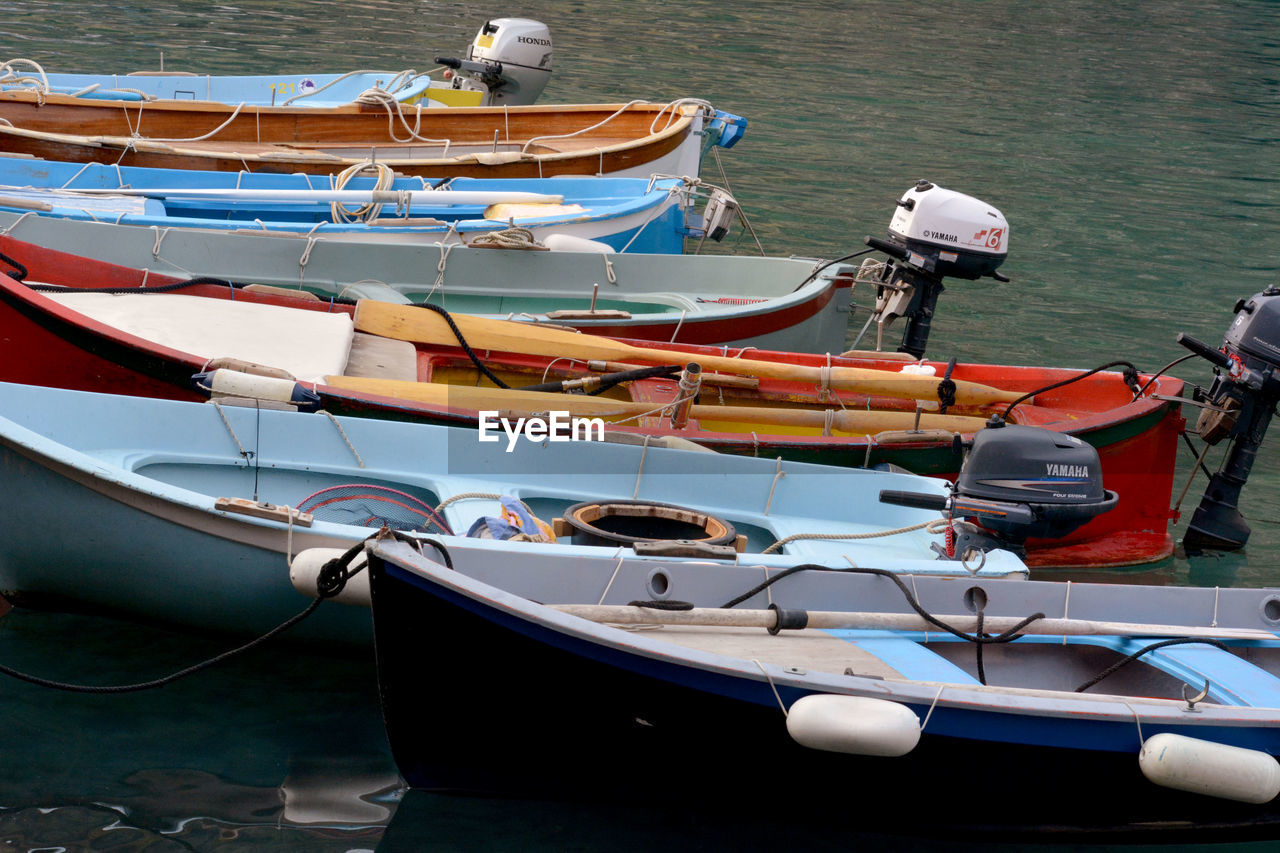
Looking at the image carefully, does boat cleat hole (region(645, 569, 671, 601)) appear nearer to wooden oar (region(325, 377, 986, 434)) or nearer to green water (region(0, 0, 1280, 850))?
green water (region(0, 0, 1280, 850))

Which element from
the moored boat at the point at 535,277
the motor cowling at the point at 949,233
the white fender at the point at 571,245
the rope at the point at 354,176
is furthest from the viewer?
the rope at the point at 354,176

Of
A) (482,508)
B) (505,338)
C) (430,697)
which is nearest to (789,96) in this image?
(505,338)

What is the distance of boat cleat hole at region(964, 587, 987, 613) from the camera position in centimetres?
416

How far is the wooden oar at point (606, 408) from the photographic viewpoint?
515 cm

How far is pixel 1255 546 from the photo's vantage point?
252 inches

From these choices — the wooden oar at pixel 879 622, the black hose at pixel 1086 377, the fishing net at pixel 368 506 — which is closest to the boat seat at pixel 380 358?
the fishing net at pixel 368 506

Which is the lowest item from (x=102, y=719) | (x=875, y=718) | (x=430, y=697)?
(x=102, y=719)

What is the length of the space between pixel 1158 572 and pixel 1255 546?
696 millimetres

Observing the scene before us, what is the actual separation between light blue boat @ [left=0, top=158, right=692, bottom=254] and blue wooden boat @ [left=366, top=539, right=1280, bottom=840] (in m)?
3.99

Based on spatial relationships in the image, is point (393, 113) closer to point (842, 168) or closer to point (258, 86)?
point (258, 86)

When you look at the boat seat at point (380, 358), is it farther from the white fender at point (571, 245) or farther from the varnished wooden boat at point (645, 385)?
the white fender at point (571, 245)

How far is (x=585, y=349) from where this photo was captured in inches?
234

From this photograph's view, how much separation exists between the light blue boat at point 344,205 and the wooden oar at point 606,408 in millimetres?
2170

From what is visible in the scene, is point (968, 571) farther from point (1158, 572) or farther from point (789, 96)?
point (789, 96)
